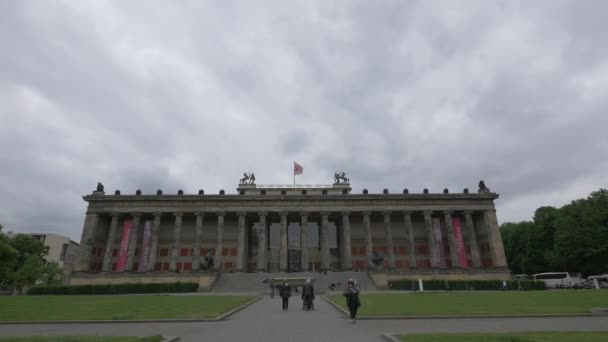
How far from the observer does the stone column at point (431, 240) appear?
205ft

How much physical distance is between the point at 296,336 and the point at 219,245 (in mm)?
52847

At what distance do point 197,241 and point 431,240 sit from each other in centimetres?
4132

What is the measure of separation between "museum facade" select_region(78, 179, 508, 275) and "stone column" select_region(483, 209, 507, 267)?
172 millimetres

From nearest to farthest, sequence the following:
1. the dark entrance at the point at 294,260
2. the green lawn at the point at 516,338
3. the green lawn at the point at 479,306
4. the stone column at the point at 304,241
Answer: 1. the green lawn at the point at 516,338
2. the green lawn at the point at 479,306
3. the stone column at the point at 304,241
4. the dark entrance at the point at 294,260

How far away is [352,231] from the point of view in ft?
225

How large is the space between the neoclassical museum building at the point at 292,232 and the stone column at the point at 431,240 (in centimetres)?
17

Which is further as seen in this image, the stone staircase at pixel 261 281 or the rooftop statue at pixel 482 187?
the rooftop statue at pixel 482 187

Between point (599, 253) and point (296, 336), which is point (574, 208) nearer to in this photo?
point (599, 253)

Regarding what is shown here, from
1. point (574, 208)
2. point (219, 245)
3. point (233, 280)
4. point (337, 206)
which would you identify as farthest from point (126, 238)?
point (574, 208)

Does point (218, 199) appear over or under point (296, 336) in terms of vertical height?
over

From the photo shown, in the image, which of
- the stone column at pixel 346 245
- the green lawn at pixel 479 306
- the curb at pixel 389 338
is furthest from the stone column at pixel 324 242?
the curb at pixel 389 338

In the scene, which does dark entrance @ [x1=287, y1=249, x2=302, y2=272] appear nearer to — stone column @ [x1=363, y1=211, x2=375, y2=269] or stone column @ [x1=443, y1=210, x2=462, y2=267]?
stone column @ [x1=363, y1=211, x2=375, y2=269]

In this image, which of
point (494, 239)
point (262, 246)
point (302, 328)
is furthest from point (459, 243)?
point (302, 328)

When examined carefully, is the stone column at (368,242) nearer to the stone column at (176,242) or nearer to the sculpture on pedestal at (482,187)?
the sculpture on pedestal at (482,187)
